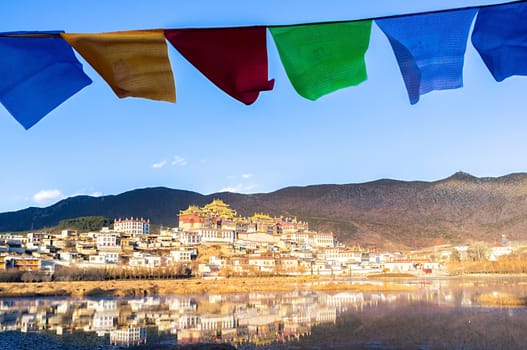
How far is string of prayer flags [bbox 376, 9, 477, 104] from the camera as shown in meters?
3.77

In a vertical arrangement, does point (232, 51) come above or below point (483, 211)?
below

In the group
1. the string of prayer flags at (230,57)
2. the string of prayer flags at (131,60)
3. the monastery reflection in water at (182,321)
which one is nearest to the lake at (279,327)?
the monastery reflection in water at (182,321)

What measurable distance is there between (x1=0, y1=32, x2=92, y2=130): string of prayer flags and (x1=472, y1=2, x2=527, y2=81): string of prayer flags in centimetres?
319

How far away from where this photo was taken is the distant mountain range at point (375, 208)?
392 ft

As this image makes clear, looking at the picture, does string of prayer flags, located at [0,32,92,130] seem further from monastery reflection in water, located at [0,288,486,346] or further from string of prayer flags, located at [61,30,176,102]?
monastery reflection in water, located at [0,288,486,346]

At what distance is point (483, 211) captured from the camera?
131m

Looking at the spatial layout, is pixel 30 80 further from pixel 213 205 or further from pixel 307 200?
pixel 307 200

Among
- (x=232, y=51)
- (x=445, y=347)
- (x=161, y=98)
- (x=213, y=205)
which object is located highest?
(x=213, y=205)

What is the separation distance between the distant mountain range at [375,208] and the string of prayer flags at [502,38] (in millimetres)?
112979

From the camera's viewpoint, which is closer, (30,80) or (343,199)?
(30,80)

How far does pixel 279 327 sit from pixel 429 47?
13.1 meters

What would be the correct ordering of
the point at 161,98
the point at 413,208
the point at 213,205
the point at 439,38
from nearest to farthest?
1. the point at 439,38
2. the point at 161,98
3. the point at 213,205
4. the point at 413,208

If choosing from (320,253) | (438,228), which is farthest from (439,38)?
(438,228)

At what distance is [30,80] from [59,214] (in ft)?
509
